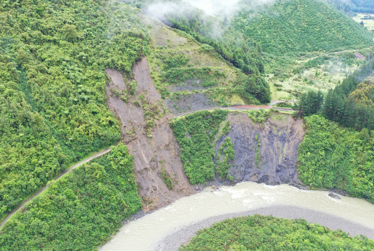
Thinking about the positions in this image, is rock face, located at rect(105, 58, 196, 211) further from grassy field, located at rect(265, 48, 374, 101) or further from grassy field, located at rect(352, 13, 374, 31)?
grassy field, located at rect(352, 13, 374, 31)

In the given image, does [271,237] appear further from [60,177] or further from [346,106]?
[60,177]

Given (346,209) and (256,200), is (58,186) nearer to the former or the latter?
(256,200)

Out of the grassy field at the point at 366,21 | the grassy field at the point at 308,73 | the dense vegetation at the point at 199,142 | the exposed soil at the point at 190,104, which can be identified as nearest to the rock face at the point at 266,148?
the dense vegetation at the point at 199,142

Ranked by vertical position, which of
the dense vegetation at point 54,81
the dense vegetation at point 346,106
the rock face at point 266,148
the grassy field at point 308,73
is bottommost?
the rock face at point 266,148

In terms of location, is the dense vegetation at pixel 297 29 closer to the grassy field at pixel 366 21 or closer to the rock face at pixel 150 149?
the grassy field at pixel 366 21

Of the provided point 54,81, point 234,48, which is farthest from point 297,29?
point 54,81

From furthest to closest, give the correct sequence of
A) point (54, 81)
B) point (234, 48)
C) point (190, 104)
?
point (234, 48)
point (190, 104)
point (54, 81)
